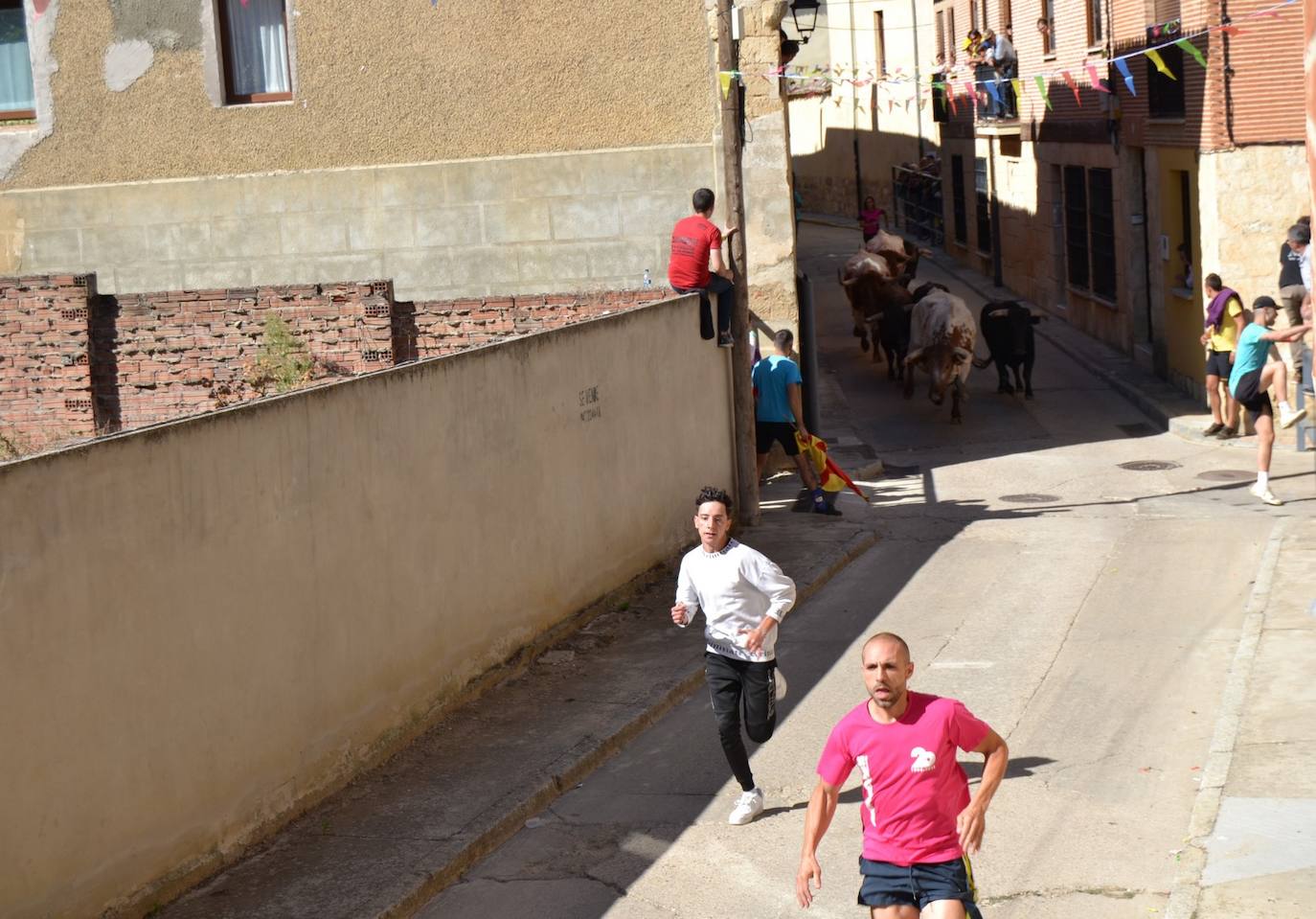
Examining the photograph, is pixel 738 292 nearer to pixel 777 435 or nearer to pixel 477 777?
pixel 777 435

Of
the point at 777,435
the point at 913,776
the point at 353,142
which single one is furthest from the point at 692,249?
the point at 913,776

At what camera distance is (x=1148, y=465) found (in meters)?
19.0

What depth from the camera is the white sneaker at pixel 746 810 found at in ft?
28.5

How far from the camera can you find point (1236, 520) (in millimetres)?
15656

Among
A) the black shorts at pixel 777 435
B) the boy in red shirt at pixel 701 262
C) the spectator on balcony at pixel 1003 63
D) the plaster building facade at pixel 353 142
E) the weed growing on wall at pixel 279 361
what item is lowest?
the black shorts at pixel 777 435

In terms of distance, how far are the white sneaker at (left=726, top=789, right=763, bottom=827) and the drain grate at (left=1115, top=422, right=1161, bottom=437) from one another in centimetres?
1362

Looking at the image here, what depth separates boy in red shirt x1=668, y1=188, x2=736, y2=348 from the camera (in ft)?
49.0

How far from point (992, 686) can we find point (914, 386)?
1459 centimetres

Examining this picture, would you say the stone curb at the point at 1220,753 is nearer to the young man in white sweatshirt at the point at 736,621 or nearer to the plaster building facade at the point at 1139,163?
the young man in white sweatshirt at the point at 736,621

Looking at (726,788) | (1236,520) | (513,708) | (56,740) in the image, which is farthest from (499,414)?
(1236,520)

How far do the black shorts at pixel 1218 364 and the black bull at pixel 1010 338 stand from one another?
3.59 m

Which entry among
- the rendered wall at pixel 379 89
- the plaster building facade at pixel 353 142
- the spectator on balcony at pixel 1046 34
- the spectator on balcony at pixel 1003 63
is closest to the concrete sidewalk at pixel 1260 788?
the plaster building facade at pixel 353 142

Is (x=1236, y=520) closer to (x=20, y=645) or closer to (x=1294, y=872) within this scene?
(x=1294, y=872)

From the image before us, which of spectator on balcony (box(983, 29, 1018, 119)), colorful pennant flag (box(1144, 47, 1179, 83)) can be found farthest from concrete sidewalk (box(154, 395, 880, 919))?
spectator on balcony (box(983, 29, 1018, 119))
